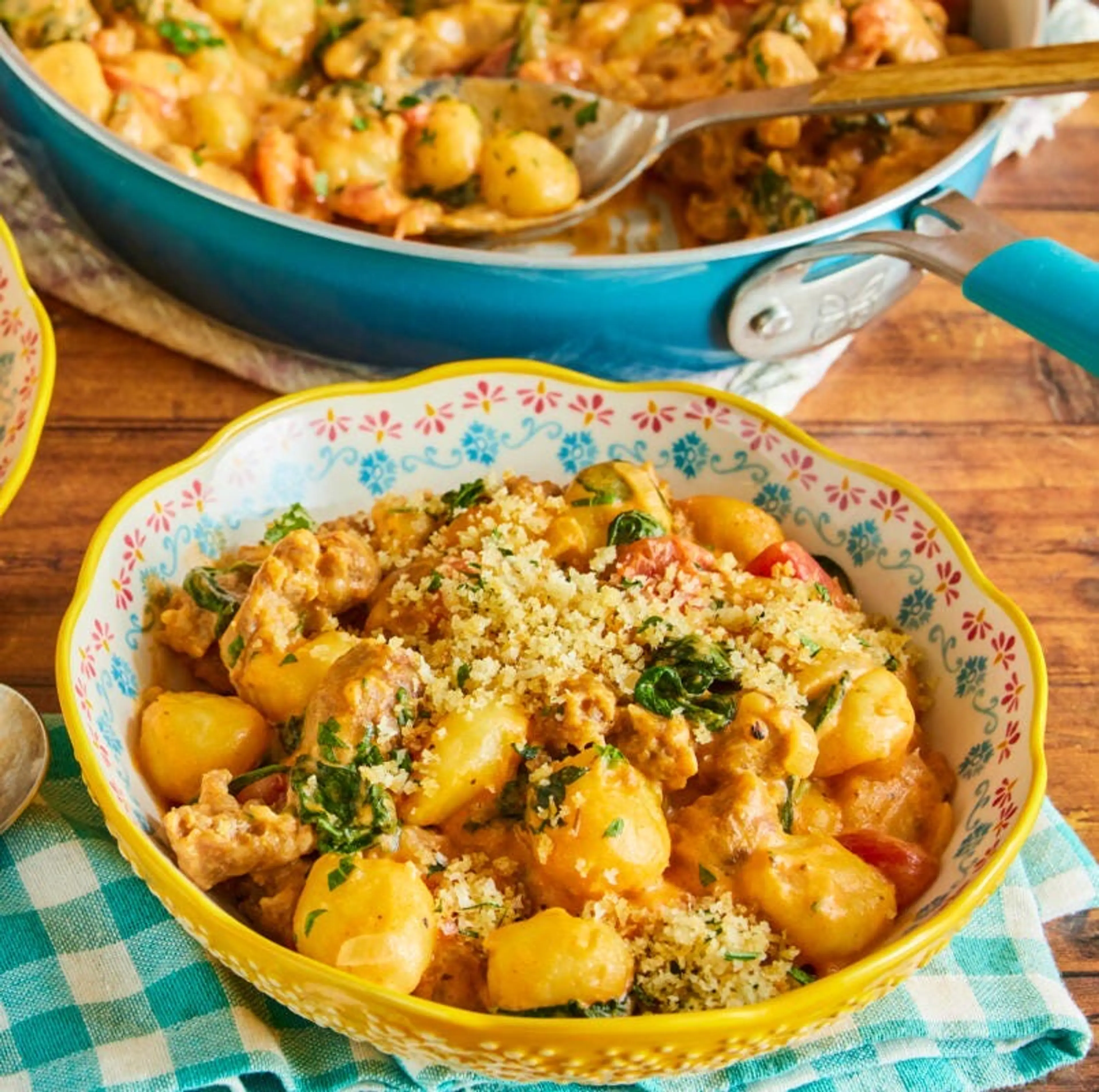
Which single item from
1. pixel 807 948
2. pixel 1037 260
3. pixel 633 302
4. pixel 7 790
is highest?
pixel 1037 260

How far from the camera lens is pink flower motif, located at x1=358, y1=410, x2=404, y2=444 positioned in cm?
194

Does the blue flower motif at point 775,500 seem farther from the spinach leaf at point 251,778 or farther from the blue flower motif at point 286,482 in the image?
the spinach leaf at point 251,778

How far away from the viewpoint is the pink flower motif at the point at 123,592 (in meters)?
1.70

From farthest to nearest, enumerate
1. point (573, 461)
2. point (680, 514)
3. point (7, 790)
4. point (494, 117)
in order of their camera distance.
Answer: point (494, 117), point (573, 461), point (680, 514), point (7, 790)

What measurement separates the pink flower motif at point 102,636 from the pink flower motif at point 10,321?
1.66 ft

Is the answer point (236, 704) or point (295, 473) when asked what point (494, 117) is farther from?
point (236, 704)

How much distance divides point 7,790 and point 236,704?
1.12 ft

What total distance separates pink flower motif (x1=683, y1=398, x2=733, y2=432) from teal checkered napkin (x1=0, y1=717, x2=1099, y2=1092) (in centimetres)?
68

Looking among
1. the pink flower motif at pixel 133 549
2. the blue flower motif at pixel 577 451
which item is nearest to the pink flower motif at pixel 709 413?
→ the blue flower motif at pixel 577 451

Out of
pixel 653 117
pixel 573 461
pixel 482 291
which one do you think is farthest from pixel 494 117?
pixel 573 461

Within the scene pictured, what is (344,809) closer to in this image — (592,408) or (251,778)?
(251,778)

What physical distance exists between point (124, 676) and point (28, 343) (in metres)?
0.51

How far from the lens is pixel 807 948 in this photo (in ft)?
4.74

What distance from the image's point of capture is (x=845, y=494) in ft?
6.19
